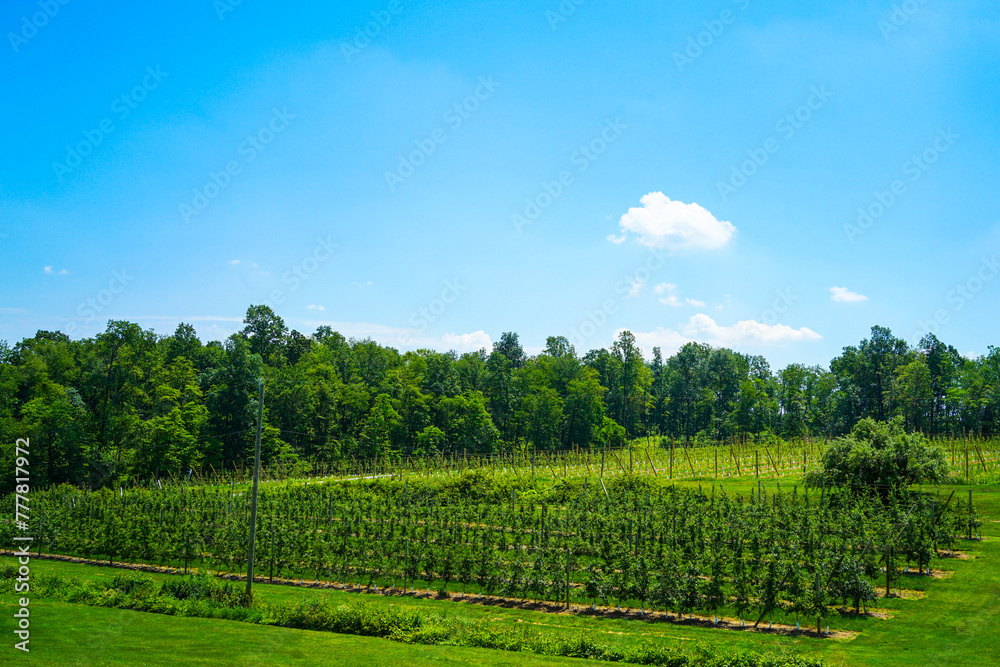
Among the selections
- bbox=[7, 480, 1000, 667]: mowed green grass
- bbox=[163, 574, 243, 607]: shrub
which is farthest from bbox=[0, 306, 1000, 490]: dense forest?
bbox=[7, 480, 1000, 667]: mowed green grass

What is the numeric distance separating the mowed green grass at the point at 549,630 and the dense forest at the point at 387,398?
3987 centimetres

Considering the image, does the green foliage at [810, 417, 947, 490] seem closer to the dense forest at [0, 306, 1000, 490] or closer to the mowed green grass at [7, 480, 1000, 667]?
the mowed green grass at [7, 480, 1000, 667]

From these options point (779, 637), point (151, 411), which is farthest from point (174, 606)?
point (151, 411)

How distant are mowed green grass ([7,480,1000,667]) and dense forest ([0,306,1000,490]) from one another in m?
39.9

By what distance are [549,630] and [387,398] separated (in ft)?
180

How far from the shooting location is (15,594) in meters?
18.0

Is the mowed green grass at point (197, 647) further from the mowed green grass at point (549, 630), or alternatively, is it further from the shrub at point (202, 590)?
the shrub at point (202, 590)

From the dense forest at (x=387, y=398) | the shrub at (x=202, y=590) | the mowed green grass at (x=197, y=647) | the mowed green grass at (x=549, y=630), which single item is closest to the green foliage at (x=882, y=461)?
the mowed green grass at (x=549, y=630)

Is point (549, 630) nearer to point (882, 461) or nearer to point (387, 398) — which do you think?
point (882, 461)

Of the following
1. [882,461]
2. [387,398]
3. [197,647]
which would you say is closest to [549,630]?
[197,647]

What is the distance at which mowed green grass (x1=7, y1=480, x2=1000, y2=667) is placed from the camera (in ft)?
40.3

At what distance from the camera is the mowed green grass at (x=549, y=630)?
12297 millimetres

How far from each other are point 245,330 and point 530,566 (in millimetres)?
79071

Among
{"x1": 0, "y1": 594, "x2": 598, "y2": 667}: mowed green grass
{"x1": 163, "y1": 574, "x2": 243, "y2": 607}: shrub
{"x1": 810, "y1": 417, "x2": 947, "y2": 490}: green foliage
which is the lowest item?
{"x1": 163, "y1": 574, "x2": 243, "y2": 607}: shrub
